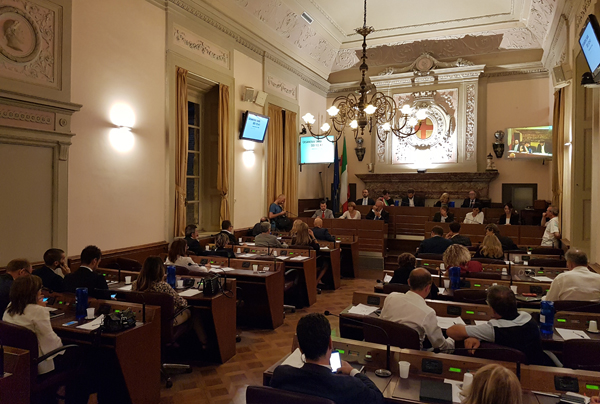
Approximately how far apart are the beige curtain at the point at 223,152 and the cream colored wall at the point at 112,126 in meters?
1.42

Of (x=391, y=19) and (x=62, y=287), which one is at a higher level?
(x=391, y=19)

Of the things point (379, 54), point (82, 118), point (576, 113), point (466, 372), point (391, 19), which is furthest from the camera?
point (379, 54)

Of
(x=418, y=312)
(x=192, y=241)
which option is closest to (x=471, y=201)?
(x=192, y=241)

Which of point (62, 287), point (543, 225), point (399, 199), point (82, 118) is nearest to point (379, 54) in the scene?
point (399, 199)

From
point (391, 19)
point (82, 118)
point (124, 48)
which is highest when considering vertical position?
point (391, 19)

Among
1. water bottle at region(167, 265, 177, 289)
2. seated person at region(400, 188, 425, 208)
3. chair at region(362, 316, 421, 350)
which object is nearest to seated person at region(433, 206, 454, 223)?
seated person at region(400, 188, 425, 208)

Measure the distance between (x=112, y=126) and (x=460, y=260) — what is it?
4.67m

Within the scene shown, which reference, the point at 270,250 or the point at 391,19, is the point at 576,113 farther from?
the point at 391,19

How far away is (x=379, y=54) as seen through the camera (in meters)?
12.0

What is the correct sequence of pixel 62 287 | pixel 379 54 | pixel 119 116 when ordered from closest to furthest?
pixel 62 287, pixel 119 116, pixel 379 54

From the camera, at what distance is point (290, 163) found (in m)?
10.8

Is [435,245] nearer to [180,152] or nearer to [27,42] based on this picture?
[180,152]

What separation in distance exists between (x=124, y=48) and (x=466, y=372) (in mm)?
5748

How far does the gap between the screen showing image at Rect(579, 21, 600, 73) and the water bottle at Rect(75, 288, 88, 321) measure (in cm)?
488
